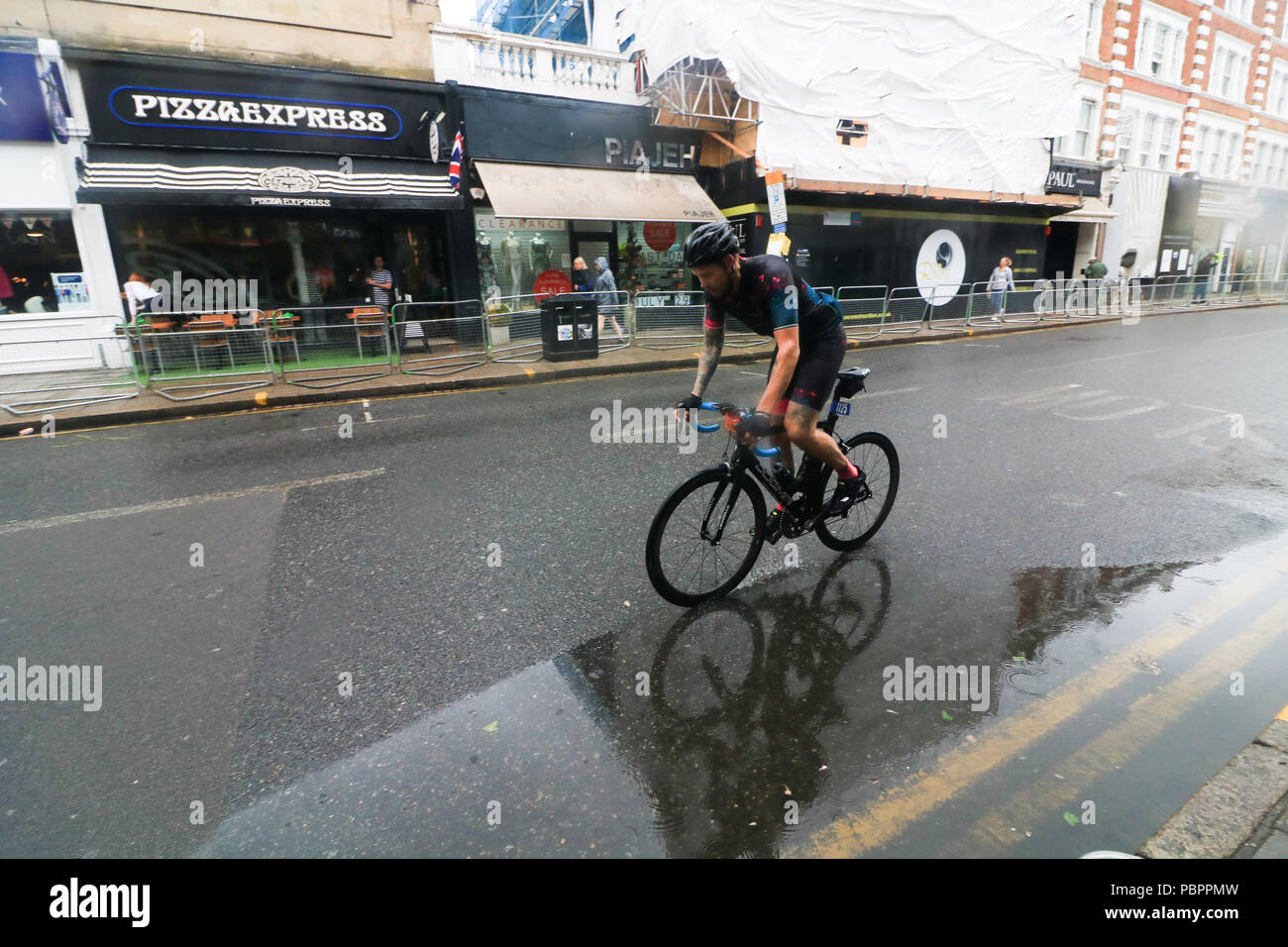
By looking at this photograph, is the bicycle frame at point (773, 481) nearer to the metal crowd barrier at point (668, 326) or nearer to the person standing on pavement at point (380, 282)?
the metal crowd barrier at point (668, 326)

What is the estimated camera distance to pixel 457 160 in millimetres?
14227

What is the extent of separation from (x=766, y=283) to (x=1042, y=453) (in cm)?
434

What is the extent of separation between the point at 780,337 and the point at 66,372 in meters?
10.9

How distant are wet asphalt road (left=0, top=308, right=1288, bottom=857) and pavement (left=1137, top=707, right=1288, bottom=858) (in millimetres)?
75

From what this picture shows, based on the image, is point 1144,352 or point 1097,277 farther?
point 1097,277

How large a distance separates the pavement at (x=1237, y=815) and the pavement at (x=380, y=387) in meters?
9.99

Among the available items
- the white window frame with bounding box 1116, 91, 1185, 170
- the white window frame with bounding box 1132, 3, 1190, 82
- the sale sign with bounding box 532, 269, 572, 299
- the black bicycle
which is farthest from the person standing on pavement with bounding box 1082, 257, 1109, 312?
the black bicycle

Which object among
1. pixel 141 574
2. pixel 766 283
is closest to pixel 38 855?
pixel 141 574

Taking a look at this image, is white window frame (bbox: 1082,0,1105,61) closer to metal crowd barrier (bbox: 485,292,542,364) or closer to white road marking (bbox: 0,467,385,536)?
metal crowd barrier (bbox: 485,292,542,364)

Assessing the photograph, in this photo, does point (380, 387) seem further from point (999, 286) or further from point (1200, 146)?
point (1200, 146)

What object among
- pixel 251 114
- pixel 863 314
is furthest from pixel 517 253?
pixel 863 314

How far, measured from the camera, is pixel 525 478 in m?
5.90

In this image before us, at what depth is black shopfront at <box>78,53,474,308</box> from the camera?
39.5 ft

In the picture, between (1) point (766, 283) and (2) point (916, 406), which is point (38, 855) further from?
(2) point (916, 406)
